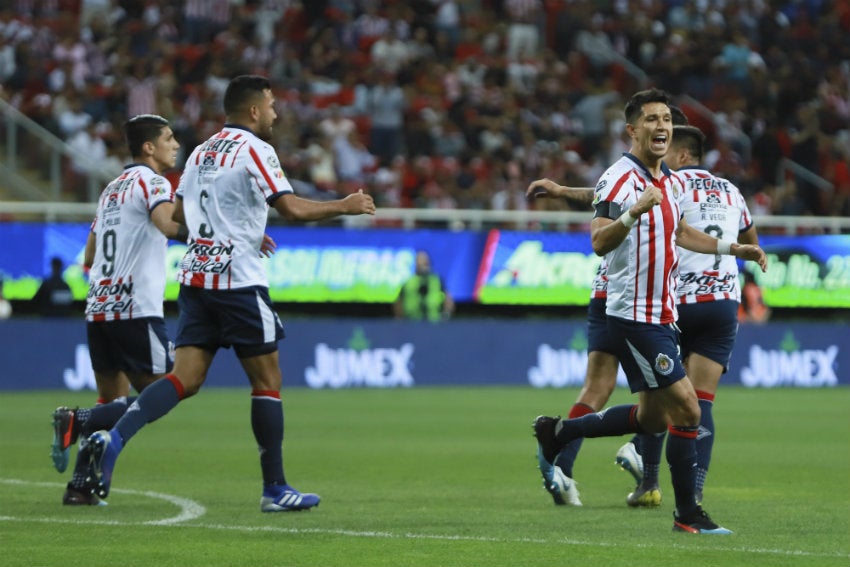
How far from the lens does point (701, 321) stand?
32.6ft

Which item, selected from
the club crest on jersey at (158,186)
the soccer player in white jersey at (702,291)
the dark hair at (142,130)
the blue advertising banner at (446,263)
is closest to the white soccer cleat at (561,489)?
the soccer player in white jersey at (702,291)

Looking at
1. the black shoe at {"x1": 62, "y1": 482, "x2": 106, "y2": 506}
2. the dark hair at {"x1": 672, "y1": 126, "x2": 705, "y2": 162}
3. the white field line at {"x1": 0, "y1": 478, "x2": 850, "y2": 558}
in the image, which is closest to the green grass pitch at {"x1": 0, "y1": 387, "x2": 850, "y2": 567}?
the white field line at {"x1": 0, "y1": 478, "x2": 850, "y2": 558}

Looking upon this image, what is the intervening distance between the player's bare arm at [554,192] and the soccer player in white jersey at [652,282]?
1.05m

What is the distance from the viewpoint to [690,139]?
10094mm

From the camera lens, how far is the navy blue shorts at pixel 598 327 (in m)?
10.1

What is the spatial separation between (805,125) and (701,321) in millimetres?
20230

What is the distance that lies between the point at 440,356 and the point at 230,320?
14.7 m

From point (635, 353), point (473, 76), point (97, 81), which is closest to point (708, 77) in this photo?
point (473, 76)

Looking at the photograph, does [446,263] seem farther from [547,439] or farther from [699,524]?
[699,524]

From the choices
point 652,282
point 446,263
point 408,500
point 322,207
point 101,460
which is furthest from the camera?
point 446,263

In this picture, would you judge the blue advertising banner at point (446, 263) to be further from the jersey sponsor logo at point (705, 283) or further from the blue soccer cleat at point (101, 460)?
the jersey sponsor logo at point (705, 283)

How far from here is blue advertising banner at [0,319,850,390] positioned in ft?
71.9

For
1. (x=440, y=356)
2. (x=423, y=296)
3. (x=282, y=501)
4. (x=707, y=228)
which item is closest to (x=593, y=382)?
(x=707, y=228)

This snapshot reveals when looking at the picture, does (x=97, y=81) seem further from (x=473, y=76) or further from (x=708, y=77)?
(x=708, y=77)
